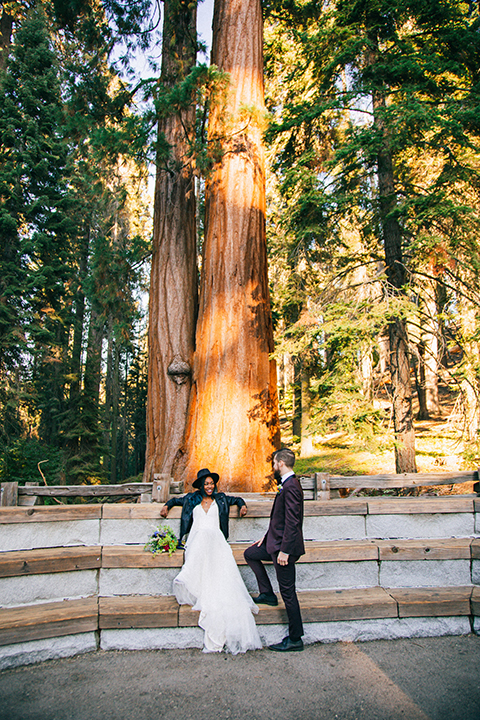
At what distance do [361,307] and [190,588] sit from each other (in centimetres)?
591

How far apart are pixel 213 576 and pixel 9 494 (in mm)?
2380

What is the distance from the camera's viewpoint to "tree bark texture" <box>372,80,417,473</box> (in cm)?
858

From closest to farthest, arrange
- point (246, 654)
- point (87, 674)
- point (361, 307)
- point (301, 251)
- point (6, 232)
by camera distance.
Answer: point (87, 674) < point (246, 654) < point (361, 307) < point (301, 251) < point (6, 232)

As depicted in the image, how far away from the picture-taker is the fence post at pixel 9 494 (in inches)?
190

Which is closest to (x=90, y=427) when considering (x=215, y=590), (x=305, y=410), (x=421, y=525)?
(x=305, y=410)

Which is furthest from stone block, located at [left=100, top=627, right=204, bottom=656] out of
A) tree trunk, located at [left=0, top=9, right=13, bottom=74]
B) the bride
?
tree trunk, located at [left=0, top=9, right=13, bottom=74]

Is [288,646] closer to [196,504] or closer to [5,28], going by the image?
[196,504]

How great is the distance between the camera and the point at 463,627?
474cm

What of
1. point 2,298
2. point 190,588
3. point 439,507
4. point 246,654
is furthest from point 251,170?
point 2,298

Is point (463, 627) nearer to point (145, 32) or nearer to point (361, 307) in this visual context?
point (361, 307)

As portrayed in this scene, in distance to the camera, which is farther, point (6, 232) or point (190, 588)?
point (6, 232)

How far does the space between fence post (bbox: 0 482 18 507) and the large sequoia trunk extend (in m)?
2.31

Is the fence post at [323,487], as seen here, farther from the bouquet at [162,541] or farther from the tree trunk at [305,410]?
the tree trunk at [305,410]

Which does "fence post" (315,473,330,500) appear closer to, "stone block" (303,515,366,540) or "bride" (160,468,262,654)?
"stone block" (303,515,366,540)
